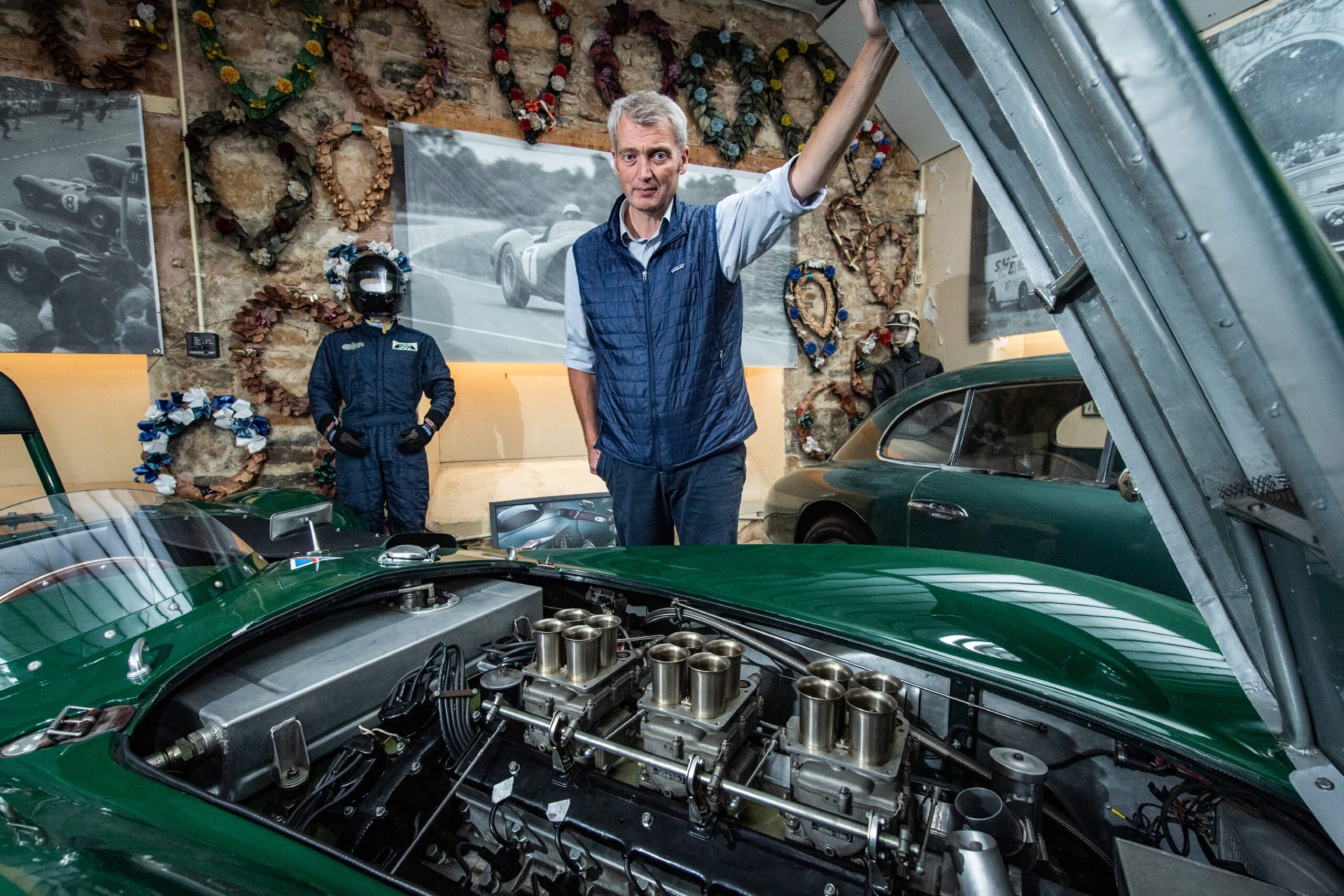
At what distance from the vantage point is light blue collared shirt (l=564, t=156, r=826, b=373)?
1.79m

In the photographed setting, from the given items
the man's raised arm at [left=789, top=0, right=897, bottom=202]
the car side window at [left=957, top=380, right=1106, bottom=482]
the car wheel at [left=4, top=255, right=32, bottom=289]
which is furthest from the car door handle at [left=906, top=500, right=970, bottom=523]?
the car wheel at [left=4, top=255, right=32, bottom=289]

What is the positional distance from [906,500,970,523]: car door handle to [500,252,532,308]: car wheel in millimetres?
3417

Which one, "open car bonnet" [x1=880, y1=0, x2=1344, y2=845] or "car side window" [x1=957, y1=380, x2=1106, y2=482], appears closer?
"open car bonnet" [x1=880, y1=0, x2=1344, y2=845]

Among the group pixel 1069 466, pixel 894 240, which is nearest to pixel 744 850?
pixel 1069 466

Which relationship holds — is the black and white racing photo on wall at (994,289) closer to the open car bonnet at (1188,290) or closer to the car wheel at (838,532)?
the car wheel at (838,532)

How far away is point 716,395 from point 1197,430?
163 centimetres

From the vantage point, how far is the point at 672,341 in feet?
6.95

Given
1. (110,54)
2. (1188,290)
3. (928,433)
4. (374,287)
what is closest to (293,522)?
(1188,290)

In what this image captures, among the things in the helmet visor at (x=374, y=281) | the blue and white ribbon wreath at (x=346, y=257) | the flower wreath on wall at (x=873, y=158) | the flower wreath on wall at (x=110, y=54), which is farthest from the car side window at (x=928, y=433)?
the flower wreath on wall at (x=110, y=54)

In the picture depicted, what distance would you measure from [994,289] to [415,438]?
4.82 meters

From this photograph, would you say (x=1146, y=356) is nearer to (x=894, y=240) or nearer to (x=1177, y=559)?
(x=1177, y=559)

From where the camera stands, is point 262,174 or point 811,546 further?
point 262,174

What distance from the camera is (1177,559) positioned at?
64cm

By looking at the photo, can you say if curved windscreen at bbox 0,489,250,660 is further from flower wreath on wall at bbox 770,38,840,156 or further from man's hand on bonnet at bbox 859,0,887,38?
flower wreath on wall at bbox 770,38,840,156
